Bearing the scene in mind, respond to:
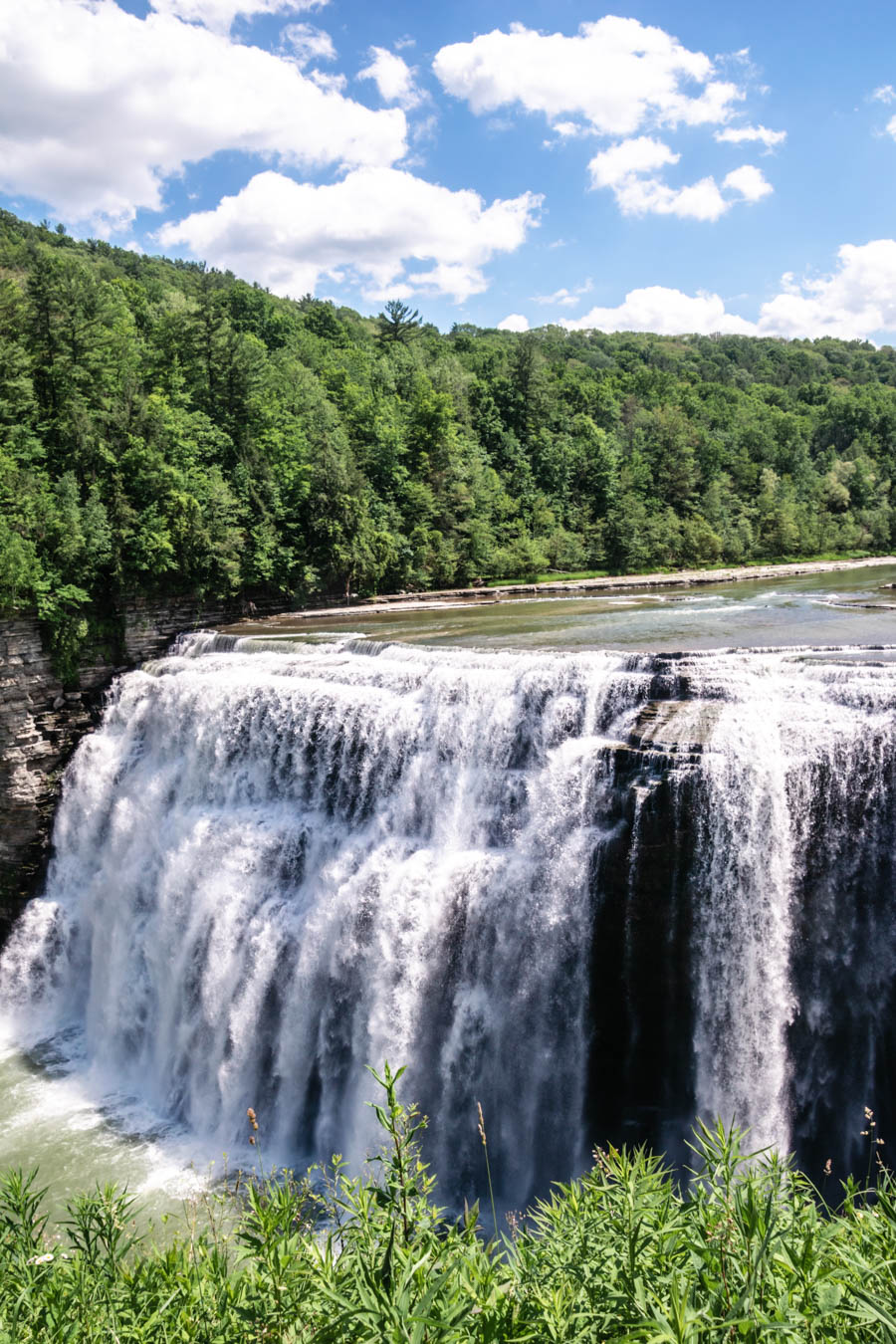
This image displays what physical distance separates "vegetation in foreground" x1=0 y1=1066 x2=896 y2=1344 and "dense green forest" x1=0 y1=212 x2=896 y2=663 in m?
19.6

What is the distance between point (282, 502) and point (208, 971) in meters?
20.0

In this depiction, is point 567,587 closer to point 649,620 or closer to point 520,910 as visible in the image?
point 649,620

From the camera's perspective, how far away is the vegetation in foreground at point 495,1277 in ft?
12.1

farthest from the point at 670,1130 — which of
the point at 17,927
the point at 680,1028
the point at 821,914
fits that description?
the point at 17,927

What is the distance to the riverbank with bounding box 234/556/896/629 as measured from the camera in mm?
30438

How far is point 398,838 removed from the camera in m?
14.5

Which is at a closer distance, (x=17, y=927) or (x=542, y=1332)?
(x=542, y=1332)

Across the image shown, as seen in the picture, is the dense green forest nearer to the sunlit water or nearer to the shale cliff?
the shale cliff

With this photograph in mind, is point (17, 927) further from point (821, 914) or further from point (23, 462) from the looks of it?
point (821, 914)

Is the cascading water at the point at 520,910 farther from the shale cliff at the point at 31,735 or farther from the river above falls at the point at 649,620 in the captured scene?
the shale cliff at the point at 31,735

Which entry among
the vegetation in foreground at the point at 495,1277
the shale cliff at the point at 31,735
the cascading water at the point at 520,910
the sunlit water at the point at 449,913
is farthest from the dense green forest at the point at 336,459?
the vegetation in foreground at the point at 495,1277

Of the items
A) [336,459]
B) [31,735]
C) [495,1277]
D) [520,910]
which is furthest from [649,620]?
[495,1277]

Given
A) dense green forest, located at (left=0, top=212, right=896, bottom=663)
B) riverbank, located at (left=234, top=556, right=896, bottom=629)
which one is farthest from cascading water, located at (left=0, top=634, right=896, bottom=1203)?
riverbank, located at (left=234, top=556, right=896, bottom=629)

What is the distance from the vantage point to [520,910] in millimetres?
12664
